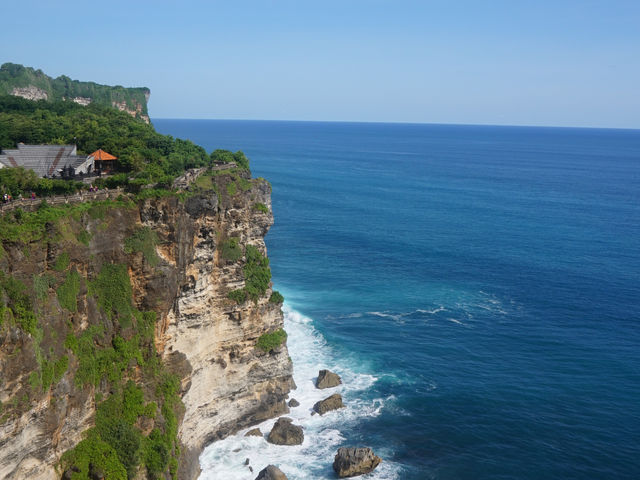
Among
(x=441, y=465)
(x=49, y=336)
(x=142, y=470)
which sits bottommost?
(x=441, y=465)

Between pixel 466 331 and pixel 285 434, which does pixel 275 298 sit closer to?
pixel 285 434

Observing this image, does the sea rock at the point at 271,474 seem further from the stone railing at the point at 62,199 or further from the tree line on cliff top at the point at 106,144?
the stone railing at the point at 62,199

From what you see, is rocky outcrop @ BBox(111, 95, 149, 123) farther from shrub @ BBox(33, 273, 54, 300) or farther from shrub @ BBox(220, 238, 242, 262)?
shrub @ BBox(33, 273, 54, 300)

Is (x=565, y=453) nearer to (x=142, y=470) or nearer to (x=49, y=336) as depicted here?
(x=142, y=470)

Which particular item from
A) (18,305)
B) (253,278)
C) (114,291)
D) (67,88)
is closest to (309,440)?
(253,278)

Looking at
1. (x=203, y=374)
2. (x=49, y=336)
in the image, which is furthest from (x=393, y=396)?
(x=49, y=336)

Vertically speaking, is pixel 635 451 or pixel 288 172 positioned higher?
pixel 288 172

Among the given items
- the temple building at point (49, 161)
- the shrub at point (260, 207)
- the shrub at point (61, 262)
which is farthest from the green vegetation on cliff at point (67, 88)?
the shrub at point (61, 262)
